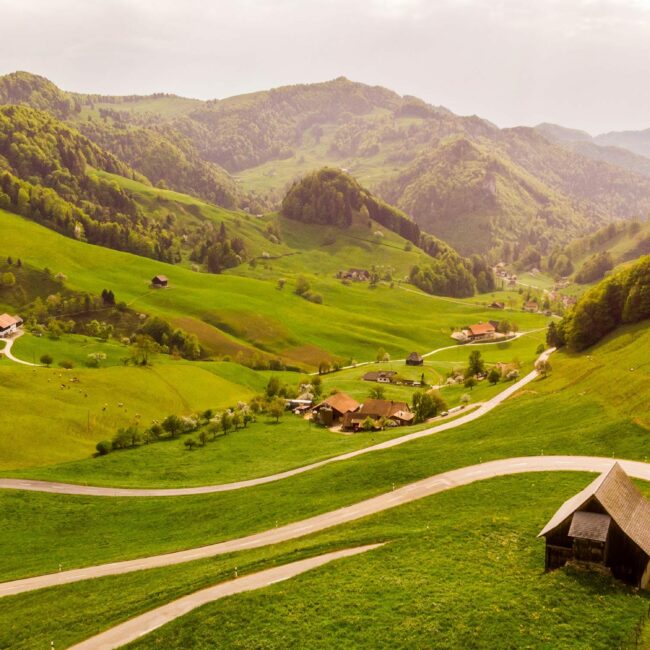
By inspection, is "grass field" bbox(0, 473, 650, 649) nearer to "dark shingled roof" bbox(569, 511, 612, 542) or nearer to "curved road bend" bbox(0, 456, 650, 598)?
"curved road bend" bbox(0, 456, 650, 598)

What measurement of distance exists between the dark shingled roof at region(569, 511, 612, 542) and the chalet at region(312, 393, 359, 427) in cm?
8655

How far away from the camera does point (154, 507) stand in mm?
73375

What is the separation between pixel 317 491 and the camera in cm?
6662

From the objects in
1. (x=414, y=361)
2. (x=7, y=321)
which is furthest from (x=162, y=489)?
(x=414, y=361)

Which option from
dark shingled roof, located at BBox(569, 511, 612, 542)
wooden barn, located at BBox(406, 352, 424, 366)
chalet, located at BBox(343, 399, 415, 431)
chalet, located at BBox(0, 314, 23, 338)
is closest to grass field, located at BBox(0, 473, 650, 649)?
dark shingled roof, located at BBox(569, 511, 612, 542)

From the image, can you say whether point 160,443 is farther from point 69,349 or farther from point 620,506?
point 620,506

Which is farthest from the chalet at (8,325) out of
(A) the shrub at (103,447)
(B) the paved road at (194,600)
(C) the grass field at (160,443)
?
(B) the paved road at (194,600)

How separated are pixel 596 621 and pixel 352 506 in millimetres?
29814

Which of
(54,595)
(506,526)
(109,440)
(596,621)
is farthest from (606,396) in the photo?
(109,440)

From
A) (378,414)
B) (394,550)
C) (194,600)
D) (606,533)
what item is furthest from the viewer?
(378,414)

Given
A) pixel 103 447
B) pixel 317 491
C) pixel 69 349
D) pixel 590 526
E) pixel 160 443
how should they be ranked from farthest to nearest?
pixel 69 349 → pixel 160 443 → pixel 103 447 → pixel 317 491 → pixel 590 526

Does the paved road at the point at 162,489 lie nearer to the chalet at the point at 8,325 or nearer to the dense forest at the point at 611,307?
the dense forest at the point at 611,307

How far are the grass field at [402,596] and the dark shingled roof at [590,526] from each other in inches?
107

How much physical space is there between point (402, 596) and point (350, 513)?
64.9 ft
